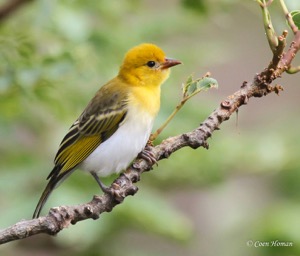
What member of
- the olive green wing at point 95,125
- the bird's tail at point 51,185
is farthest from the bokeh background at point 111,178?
the bird's tail at point 51,185

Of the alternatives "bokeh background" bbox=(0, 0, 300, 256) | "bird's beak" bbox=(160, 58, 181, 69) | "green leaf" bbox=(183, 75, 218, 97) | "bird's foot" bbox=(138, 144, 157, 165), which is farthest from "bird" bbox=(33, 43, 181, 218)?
"green leaf" bbox=(183, 75, 218, 97)

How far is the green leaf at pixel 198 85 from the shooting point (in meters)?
2.16

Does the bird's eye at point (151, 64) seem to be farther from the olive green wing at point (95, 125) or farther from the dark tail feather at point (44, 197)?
the dark tail feather at point (44, 197)

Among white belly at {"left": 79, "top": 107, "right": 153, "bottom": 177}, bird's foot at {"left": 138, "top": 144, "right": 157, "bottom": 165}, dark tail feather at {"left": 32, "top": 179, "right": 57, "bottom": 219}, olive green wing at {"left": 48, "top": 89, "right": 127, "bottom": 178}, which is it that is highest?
olive green wing at {"left": 48, "top": 89, "right": 127, "bottom": 178}

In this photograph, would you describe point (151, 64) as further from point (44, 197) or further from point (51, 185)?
point (44, 197)

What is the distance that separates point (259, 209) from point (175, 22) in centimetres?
123

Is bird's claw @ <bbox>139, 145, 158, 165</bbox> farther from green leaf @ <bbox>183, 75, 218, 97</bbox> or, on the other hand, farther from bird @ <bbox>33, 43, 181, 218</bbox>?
bird @ <bbox>33, 43, 181, 218</bbox>

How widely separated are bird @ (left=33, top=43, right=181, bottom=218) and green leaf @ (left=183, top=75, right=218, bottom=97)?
92cm

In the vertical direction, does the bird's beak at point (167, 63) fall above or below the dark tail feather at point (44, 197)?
above

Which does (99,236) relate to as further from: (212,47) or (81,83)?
(212,47)

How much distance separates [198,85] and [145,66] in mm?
1556

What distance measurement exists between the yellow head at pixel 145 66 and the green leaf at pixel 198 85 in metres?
1.46

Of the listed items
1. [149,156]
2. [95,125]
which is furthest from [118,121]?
[149,156]

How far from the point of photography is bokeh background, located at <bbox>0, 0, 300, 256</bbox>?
3477 millimetres
